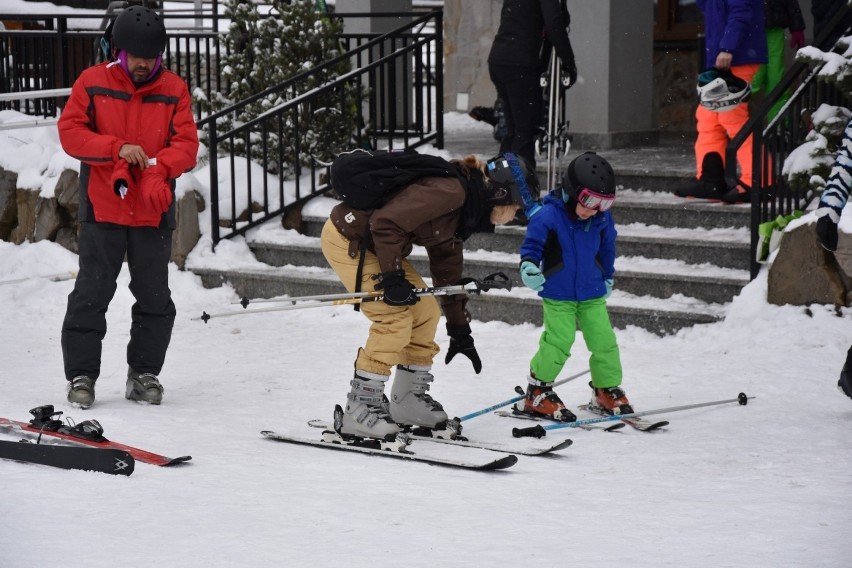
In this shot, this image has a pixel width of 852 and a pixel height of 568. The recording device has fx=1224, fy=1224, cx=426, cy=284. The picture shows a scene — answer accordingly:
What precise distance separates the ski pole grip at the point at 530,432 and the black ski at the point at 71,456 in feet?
5.67

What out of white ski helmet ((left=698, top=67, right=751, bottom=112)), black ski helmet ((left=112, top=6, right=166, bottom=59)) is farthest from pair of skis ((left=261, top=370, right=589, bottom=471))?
white ski helmet ((left=698, top=67, right=751, bottom=112))

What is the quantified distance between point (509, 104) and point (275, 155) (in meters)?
2.33

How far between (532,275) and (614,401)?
2.65 feet

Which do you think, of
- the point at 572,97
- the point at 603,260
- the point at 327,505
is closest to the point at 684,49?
the point at 572,97

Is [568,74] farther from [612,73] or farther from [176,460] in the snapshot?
[176,460]

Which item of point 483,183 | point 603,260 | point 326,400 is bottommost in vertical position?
point 326,400

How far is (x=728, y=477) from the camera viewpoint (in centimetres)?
495

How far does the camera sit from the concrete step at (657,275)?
25.4 ft

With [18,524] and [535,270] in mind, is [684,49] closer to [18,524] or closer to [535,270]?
[535,270]

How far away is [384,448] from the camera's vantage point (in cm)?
523

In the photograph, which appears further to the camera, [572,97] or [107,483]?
[572,97]

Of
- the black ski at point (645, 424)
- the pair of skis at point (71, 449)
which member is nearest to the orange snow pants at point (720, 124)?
the black ski at point (645, 424)

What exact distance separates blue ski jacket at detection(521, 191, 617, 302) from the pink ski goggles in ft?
0.48

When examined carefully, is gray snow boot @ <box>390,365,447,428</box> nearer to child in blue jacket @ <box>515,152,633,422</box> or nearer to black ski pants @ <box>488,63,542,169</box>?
child in blue jacket @ <box>515,152,633,422</box>
